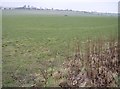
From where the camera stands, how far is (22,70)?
5469 millimetres

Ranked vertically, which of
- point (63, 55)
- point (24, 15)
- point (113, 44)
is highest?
point (24, 15)

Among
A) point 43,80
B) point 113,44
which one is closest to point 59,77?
point 43,80

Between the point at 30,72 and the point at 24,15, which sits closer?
the point at 30,72

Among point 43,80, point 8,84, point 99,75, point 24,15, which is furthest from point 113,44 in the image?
point 24,15

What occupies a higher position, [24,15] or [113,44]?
[24,15]

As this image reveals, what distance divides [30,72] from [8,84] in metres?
0.75

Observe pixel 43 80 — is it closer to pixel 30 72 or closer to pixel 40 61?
pixel 30 72

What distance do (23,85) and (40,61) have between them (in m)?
1.46

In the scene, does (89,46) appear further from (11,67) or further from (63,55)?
(11,67)

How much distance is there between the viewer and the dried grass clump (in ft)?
15.5

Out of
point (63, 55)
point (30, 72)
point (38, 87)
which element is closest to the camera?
point (38, 87)

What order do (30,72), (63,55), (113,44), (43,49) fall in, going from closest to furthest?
(30,72) < (113,44) < (63,55) < (43,49)

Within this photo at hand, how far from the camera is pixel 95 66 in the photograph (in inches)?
199

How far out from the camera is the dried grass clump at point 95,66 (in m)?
4.72
